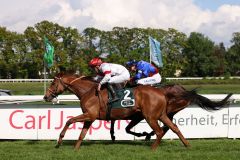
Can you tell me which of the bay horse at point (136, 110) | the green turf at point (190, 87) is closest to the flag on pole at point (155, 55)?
the green turf at point (190, 87)

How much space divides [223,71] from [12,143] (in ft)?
307

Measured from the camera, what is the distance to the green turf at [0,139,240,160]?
8727mm

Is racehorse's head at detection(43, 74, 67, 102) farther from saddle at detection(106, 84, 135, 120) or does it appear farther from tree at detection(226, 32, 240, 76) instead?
tree at detection(226, 32, 240, 76)

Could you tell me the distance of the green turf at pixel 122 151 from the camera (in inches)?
344

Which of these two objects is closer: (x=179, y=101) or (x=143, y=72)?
(x=179, y=101)

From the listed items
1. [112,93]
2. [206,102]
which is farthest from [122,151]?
[206,102]

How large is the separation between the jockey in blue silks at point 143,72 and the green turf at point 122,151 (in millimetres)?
1457

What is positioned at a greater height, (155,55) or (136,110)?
(155,55)

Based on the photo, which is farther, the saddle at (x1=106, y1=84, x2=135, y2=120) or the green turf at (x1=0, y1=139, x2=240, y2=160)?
the saddle at (x1=106, y1=84, x2=135, y2=120)

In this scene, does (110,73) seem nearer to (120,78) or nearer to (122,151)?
(120,78)

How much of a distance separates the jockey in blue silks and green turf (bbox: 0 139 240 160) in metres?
1.46

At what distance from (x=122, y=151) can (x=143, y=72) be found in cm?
227

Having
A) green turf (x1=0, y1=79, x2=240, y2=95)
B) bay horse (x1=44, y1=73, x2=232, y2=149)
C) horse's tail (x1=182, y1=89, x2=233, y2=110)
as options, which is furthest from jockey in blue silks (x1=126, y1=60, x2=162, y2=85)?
green turf (x1=0, y1=79, x2=240, y2=95)

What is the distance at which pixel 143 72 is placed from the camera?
11.0 metres
